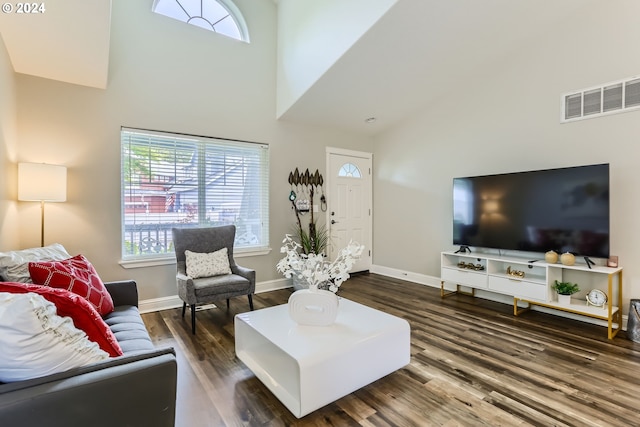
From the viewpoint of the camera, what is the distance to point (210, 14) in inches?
160

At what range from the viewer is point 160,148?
3664 mm

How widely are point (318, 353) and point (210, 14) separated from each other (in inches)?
172

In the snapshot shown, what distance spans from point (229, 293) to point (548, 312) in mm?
3488

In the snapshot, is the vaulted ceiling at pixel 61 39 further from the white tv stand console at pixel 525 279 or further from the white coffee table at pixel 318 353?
the white tv stand console at pixel 525 279

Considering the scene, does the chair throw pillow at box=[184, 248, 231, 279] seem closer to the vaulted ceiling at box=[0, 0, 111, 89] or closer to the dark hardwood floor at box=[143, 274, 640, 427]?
the dark hardwood floor at box=[143, 274, 640, 427]

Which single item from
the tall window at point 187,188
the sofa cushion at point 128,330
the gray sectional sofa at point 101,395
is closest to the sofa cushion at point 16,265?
the sofa cushion at point 128,330

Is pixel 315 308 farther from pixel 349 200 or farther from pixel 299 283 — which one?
pixel 349 200

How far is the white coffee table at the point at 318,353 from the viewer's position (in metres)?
1.75

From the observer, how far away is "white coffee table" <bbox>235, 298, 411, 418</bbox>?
1.75m

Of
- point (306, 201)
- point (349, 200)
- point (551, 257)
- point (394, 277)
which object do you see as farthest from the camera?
point (349, 200)

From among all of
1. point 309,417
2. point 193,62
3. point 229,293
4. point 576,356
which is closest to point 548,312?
Result: point 576,356

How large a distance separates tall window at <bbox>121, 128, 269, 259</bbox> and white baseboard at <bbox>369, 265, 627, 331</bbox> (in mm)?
2172

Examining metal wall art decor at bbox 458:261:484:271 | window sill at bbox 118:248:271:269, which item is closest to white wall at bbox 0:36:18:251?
window sill at bbox 118:248:271:269

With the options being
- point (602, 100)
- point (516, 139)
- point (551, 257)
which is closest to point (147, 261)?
point (551, 257)
